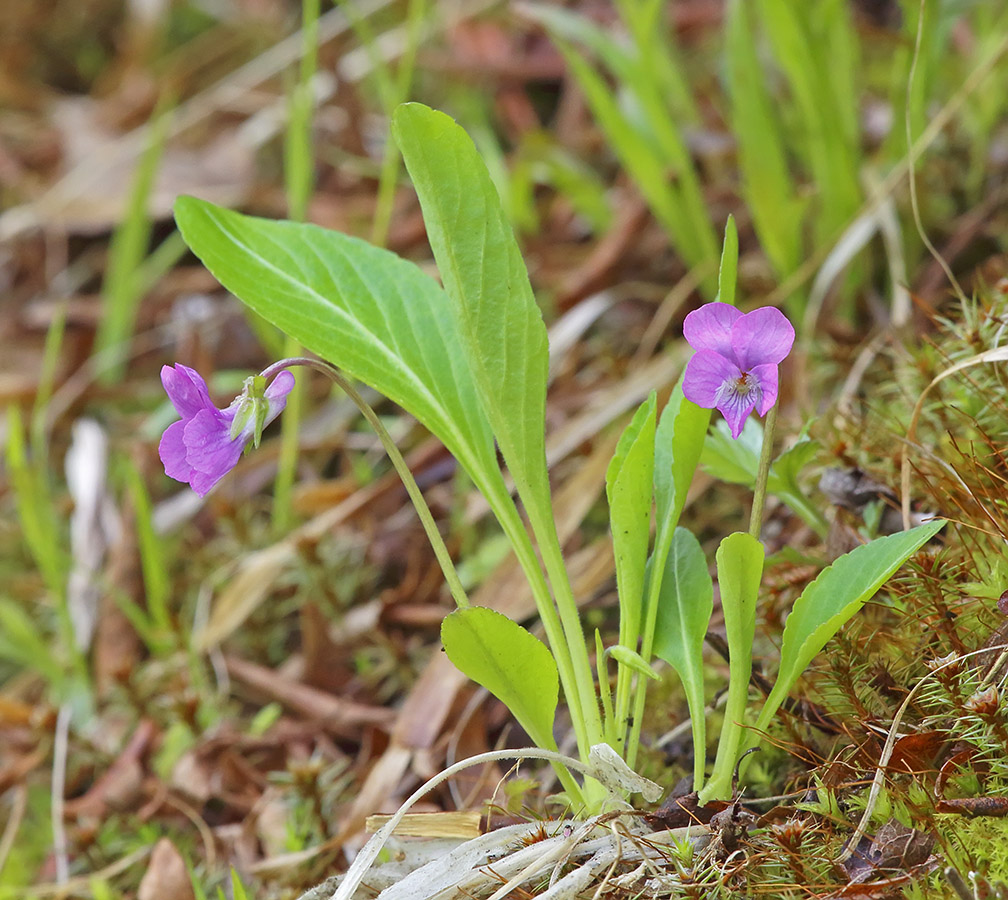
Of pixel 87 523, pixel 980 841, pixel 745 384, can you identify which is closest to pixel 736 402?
pixel 745 384

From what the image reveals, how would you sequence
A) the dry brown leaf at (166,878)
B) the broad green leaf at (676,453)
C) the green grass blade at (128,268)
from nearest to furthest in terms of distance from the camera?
the broad green leaf at (676,453) → the dry brown leaf at (166,878) → the green grass blade at (128,268)

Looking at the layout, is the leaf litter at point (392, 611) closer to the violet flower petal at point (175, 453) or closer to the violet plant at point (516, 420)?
the violet plant at point (516, 420)

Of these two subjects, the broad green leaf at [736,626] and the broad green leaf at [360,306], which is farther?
the broad green leaf at [360,306]

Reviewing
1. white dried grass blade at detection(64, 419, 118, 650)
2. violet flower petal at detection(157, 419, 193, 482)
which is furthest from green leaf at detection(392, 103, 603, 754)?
white dried grass blade at detection(64, 419, 118, 650)

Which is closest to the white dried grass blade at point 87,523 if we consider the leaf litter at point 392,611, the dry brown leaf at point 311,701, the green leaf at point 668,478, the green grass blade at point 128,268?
the leaf litter at point 392,611

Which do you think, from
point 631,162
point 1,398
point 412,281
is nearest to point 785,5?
point 631,162

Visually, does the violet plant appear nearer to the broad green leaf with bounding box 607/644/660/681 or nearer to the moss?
the broad green leaf with bounding box 607/644/660/681

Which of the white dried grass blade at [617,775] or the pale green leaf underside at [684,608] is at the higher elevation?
the pale green leaf underside at [684,608]
